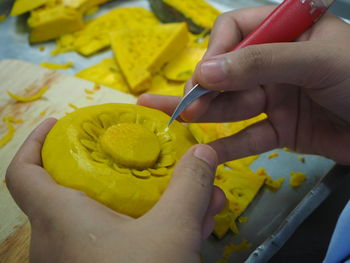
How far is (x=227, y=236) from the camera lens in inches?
57.1

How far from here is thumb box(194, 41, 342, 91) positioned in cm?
106

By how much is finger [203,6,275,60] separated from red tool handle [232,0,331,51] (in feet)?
0.74

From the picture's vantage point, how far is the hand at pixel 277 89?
1.09m

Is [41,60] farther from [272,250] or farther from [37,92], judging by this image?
[272,250]

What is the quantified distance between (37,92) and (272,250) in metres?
1.31

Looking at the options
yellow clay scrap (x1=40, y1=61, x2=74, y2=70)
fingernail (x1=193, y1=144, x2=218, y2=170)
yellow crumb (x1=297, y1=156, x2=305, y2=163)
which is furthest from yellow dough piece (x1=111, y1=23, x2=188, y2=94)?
fingernail (x1=193, y1=144, x2=218, y2=170)

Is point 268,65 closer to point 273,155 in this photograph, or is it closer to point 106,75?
point 273,155

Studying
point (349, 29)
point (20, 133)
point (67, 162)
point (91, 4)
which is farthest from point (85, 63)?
point (349, 29)

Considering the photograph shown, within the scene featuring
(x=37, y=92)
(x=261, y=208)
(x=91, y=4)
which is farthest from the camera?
(x=91, y=4)

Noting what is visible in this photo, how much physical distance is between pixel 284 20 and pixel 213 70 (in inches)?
12.6

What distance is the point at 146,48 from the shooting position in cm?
231

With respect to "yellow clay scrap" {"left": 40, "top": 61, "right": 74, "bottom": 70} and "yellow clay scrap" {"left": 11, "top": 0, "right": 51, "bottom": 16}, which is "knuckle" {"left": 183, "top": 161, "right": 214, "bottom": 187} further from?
"yellow clay scrap" {"left": 11, "top": 0, "right": 51, "bottom": 16}

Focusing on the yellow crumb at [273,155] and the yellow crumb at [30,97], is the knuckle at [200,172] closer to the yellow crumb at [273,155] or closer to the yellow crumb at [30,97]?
the yellow crumb at [273,155]

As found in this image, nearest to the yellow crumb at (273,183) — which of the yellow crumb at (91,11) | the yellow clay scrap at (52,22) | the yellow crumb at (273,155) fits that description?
the yellow crumb at (273,155)
